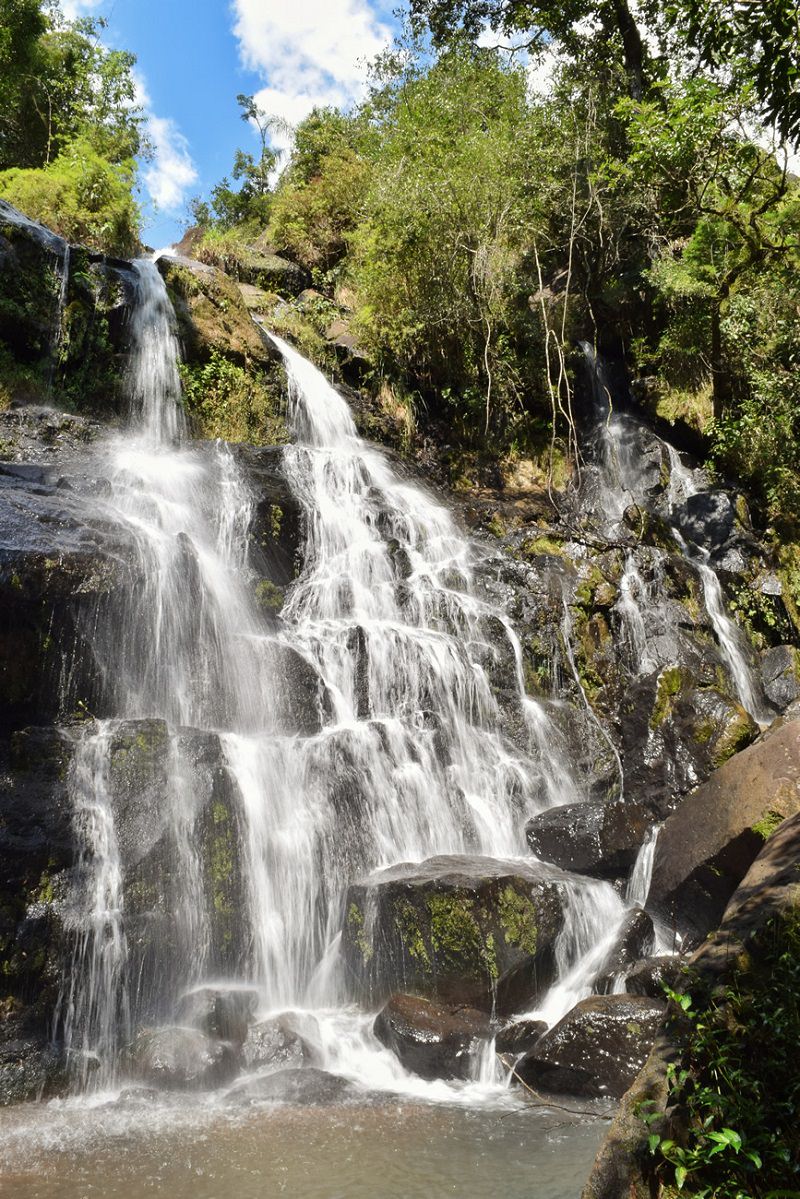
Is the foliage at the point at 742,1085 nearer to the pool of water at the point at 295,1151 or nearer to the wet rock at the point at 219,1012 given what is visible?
the pool of water at the point at 295,1151

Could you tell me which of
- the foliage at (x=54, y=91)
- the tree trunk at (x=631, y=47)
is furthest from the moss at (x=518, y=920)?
the foliage at (x=54, y=91)

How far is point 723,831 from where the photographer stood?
754 centimetres

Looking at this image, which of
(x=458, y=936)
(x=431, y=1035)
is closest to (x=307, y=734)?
(x=458, y=936)

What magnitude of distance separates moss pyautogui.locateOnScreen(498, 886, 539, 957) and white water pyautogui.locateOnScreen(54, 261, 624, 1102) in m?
0.43

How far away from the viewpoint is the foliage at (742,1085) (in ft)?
9.21

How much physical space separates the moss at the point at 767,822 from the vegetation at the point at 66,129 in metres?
18.8

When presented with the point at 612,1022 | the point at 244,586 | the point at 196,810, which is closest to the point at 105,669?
the point at 196,810

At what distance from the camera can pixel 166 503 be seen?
1225 centimetres

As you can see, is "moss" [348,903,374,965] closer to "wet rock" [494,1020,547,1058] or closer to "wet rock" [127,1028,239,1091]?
"wet rock" [494,1020,547,1058]

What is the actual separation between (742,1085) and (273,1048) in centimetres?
462

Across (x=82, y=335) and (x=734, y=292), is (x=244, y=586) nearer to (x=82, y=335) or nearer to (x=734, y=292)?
(x=82, y=335)

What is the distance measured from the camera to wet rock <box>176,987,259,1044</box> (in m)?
6.57

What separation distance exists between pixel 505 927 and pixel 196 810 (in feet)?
10.5

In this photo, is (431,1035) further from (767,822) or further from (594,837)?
(767,822)
